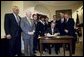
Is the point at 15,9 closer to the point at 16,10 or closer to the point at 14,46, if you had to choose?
the point at 16,10

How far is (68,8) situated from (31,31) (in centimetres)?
40

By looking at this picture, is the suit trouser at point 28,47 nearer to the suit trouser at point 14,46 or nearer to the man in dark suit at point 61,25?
the suit trouser at point 14,46

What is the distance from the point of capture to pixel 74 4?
4.49ft

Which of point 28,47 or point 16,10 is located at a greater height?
point 16,10

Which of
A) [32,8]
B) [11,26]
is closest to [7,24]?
[11,26]

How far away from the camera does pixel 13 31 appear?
1419mm

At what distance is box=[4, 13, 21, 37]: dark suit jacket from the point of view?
4.62 ft

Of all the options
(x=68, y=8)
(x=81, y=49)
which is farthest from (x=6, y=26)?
(x=81, y=49)

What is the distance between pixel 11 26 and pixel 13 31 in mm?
50

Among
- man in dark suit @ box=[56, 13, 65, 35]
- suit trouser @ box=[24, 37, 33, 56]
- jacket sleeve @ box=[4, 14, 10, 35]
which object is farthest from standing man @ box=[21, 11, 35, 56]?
man in dark suit @ box=[56, 13, 65, 35]

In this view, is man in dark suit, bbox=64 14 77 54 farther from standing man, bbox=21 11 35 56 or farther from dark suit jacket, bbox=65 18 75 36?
standing man, bbox=21 11 35 56

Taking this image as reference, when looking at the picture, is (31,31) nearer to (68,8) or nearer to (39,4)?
(39,4)

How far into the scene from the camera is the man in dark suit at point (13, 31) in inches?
55.4

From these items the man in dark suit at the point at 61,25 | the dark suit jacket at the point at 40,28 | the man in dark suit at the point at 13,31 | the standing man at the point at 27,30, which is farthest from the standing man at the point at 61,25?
the man in dark suit at the point at 13,31
